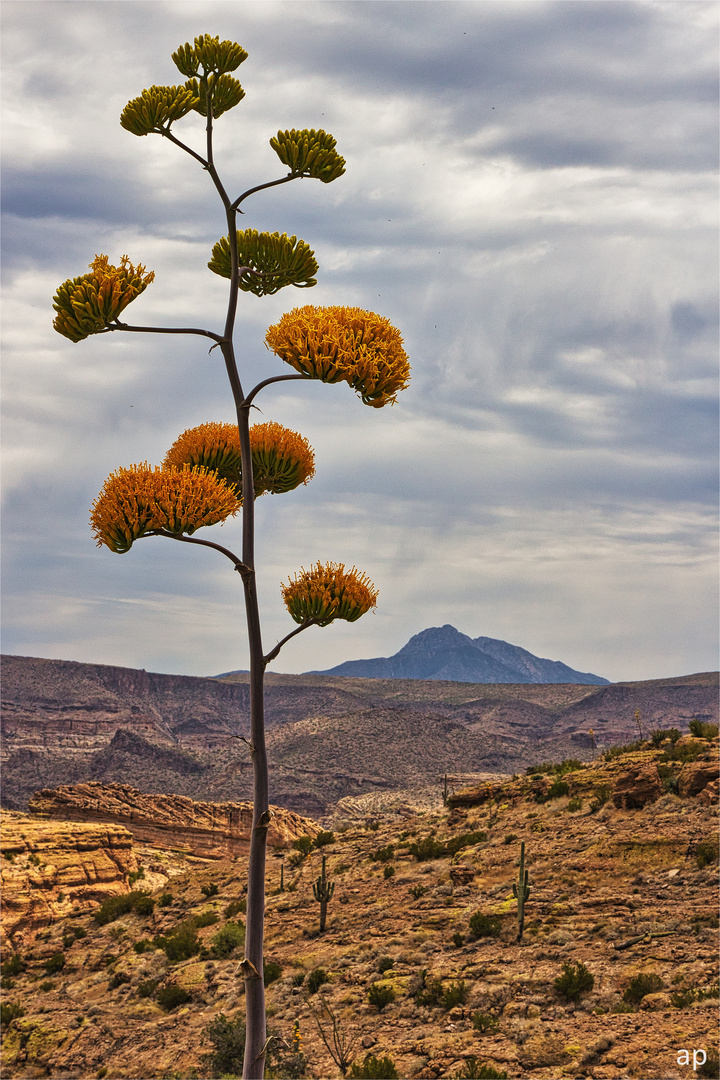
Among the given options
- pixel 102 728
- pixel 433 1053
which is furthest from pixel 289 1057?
pixel 102 728

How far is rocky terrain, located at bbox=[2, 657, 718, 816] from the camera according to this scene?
3824 inches

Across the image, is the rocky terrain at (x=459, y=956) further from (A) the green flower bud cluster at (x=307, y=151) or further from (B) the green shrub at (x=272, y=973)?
(A) the green flower bud cluster at (x=307, y=151)

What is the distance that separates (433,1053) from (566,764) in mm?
22576

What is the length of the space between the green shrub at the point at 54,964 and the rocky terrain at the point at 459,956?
3.1 inches

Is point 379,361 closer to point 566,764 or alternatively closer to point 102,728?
point 566,764

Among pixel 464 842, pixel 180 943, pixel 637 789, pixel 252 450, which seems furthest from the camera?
pixel 464 842

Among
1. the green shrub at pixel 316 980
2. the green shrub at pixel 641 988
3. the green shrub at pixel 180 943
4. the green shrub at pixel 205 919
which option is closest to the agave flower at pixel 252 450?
the green shrub at pixel 641 988

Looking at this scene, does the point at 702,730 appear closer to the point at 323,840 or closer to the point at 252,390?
the point at 323,840

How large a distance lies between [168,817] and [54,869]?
54.5ft

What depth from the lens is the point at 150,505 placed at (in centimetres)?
413

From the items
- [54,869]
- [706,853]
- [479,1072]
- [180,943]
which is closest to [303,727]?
[54,869]

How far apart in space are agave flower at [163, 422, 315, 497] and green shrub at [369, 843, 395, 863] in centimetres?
2561

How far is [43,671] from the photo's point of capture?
146 metres

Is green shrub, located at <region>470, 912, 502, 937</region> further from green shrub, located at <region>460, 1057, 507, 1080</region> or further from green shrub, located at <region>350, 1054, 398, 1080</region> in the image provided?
green shrub, located at <region>460, 1057, 507, 1080</region>
